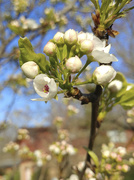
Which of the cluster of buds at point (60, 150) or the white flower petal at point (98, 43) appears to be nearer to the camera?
the white flower petal at point (98, 43)

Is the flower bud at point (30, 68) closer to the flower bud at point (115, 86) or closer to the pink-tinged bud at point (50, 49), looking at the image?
the pink-tinged bud at point (50, 49)

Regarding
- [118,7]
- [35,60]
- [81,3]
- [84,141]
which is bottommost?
[84,141]

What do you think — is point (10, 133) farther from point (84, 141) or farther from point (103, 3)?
point (84, 141)

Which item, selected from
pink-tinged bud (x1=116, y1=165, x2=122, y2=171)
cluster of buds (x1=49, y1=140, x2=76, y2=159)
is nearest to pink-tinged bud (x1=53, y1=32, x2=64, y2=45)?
pink-tinged bud (x1=116, y1=165, x2=122, y2=171)

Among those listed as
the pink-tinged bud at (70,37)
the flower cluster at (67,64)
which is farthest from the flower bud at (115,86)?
the pink-tinged bud at (70,37)

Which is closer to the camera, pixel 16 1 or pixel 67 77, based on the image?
pixel 67 77

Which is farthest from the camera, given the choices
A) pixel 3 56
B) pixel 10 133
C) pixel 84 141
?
pixel 84 141

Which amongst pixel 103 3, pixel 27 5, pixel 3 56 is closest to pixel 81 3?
pixel 27 5
